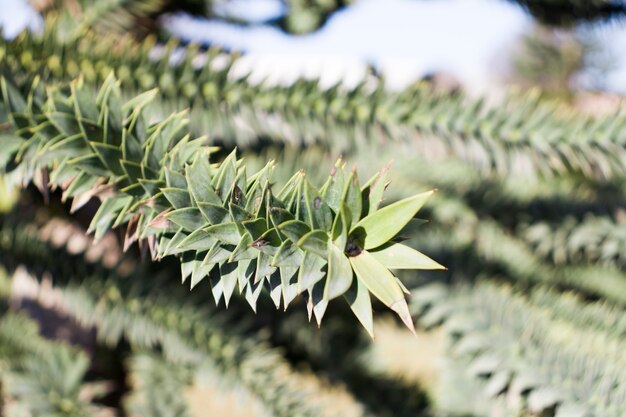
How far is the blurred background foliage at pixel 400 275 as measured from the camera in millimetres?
914

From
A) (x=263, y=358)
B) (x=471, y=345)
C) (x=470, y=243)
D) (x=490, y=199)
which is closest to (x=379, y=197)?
(x=471, y=345)

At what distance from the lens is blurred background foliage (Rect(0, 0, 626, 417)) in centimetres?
91

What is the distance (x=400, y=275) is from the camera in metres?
1.19

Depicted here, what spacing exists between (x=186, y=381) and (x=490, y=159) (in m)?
0.73

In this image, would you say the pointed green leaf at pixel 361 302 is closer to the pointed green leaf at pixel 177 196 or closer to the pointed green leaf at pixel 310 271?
the pointed green leaf at pixel 310 271

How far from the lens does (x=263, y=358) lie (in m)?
1.10

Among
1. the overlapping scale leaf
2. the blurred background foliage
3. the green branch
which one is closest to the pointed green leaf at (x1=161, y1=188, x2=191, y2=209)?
the overlapping scale leaf

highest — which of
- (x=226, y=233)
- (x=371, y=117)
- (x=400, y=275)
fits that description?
(x=226, y=233)

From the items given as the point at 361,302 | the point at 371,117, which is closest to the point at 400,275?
the point at 371,117

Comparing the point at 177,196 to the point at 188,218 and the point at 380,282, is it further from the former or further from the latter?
the point at 380,282

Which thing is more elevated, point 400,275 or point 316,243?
point 316,243

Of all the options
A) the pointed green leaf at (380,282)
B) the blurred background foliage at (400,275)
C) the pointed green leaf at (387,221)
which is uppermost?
the pointed green leaf at (387,221)

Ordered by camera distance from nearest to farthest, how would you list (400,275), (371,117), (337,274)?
1. (337,274)
2. (371,117)
3. (400,275)

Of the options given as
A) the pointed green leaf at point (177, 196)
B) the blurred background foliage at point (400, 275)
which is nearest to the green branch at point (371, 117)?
the blurred background foliage at point (400, 275)
